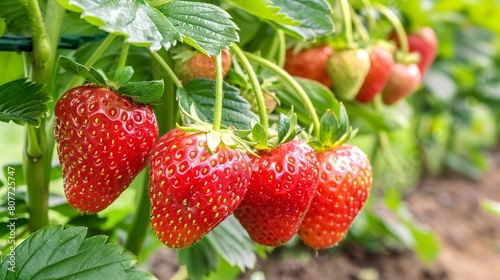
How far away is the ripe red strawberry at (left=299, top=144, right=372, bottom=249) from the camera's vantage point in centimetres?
76

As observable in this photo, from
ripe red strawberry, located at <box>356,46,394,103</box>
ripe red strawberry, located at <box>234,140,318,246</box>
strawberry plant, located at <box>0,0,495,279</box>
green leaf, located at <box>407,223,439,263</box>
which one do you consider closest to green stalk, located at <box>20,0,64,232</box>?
strawberry plant, located at <box>0,0,495,279</box>

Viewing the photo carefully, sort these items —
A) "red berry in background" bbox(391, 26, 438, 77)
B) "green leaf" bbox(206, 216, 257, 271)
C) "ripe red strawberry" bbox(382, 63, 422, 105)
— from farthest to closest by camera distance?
"red berry in background" bbox(391, 26, 438, 77), "ripe red strawberry" bbox(382, 63, 422, 105), "green leaf" bbox(206, 216, 257, 271)

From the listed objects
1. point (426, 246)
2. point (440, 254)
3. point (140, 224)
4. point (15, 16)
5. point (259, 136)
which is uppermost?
point (15, 16)

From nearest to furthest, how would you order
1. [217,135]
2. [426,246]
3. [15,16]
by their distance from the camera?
1. [217,135]
2. [15,16]
3. [426,246]

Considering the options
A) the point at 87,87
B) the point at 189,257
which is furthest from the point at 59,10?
the point at 189,257

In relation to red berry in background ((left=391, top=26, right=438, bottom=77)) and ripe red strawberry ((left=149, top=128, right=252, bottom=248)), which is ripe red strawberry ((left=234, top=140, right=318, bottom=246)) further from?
red berry in background ((left=391, top=26, right=438, bottom=77))

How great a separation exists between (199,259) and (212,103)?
16.3 inches

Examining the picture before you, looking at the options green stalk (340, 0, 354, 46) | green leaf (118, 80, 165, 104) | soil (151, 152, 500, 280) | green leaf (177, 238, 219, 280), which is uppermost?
green leaf (118, 80, 165, 104)

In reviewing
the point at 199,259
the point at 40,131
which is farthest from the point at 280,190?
the point at 199,259

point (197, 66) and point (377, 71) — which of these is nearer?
point (197, 66)

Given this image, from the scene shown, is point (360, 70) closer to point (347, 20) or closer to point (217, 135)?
point (347, 20)

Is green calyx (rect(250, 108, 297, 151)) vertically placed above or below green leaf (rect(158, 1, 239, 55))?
below

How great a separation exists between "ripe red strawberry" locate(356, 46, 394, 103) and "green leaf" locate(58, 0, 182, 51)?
551 mm

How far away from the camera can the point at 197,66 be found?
2.56ft
